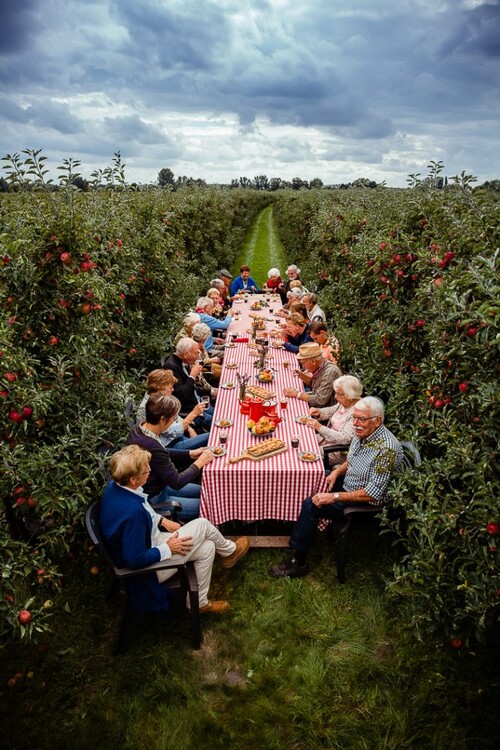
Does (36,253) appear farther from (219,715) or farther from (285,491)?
(219,715)

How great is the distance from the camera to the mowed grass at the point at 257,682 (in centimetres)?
298

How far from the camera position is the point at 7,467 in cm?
296

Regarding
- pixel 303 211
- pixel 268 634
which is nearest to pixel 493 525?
pixel 268 634

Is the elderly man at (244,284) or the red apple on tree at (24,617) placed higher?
the elderly man at (244,284)

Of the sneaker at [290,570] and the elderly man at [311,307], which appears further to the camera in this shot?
the elderly man at [311,307]

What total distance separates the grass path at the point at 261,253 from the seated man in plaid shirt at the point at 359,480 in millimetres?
13190

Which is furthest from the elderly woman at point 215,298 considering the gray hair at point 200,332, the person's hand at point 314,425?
the person's hand at point 314,425

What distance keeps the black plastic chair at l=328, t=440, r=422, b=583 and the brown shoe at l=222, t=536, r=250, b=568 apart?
92 centimetres

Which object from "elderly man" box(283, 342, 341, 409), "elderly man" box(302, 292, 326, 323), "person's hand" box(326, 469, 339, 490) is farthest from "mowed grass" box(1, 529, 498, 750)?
"elderly man" box(302, 292, 326, 323)

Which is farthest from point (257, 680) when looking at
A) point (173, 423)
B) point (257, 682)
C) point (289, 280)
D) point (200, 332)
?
point (289, 280)

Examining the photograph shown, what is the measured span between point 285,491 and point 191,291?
668cm

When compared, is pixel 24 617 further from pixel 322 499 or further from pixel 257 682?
pixel 322 499

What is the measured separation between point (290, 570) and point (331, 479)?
0.94 meters

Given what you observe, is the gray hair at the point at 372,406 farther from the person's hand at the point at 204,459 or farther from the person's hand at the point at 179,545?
the person's hand at the point at 179,545
